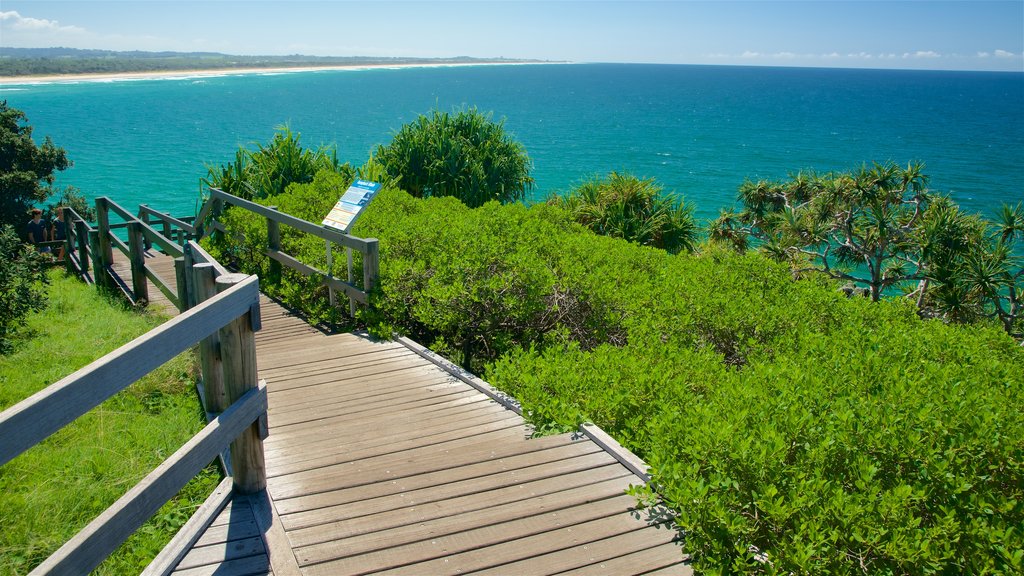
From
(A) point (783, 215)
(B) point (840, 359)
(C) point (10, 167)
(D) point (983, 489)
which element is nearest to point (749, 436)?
(D) point (983, 489)

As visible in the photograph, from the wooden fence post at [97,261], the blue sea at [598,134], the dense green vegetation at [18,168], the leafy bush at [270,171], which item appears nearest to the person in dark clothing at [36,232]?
Answer: the dense green vegetation at [18,168]

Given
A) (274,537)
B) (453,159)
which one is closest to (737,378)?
(274,537)

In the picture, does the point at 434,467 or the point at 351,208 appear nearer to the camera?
the point at 434,467

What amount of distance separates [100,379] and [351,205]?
563 cm

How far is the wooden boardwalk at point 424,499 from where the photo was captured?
3.57 meters

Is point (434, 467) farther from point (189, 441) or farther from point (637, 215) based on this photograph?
point (637, 215)

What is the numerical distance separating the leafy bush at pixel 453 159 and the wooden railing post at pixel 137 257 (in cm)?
756

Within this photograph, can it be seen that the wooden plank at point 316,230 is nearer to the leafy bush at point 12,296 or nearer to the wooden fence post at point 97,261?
the leafy bush at point 12,296

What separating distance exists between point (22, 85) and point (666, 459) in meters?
206

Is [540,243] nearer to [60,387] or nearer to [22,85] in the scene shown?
[60,387]

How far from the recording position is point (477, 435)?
16.5 feet

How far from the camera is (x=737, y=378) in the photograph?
5.32m

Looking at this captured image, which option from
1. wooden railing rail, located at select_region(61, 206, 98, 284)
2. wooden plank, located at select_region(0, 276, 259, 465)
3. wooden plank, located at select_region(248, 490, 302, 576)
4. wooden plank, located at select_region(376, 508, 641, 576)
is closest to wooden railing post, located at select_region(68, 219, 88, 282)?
wooden railing rail, located at select_region(61, 206, 98, 284)

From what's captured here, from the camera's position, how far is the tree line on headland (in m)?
3.57
